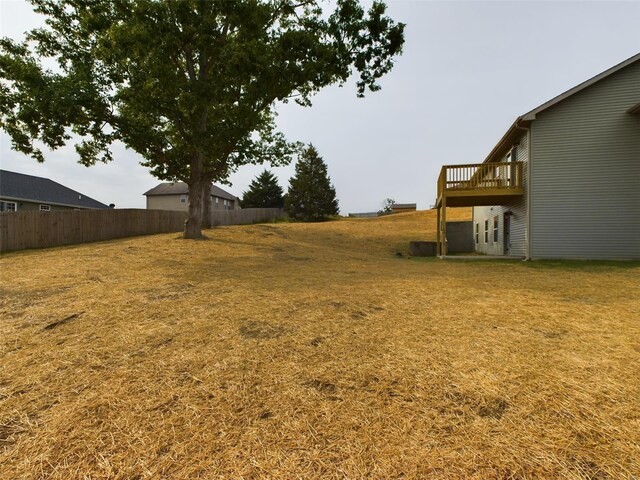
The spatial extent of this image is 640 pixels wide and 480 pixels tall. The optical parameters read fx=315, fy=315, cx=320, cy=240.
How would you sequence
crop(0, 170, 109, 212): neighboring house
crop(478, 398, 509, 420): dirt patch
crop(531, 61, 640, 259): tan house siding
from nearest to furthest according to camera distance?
1. crop(478, 398, 509, 420): dirt patch
2. crop(531, 61, 640, 259): tan house siding
3. crop(0, 170, 109, 212): neighboring house

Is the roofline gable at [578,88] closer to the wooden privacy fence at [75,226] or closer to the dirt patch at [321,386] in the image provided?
the dirt patch at [321,386]

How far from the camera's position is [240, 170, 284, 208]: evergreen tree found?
51562 mm

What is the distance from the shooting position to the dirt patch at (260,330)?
3.62 meters

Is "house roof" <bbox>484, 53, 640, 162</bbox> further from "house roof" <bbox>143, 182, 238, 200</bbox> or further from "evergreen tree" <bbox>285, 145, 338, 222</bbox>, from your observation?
"house roof" <bbox>143, 182, 238, 200</bbox>

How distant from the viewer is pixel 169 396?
239 centimetres

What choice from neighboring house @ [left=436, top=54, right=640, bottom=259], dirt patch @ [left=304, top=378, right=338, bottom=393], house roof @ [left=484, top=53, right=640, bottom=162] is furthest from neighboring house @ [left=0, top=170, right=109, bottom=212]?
house roof @ [left=484, top=53, right=640, bottom=162]

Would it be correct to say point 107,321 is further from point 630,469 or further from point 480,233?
point 480,233

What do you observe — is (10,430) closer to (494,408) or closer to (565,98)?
(494,408)

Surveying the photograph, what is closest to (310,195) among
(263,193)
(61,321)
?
(263,193)

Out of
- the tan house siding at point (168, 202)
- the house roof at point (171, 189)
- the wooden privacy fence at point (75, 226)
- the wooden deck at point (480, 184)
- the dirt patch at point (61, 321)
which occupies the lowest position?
the dirt patch at point (61, 321)

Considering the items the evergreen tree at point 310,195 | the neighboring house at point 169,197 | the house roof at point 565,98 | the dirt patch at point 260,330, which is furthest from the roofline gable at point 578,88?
the neighboring house at point 169,197

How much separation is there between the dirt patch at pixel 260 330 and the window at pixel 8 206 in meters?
29.2

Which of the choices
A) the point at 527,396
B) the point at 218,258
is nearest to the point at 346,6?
the point at 218,258

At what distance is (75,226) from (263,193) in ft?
117
